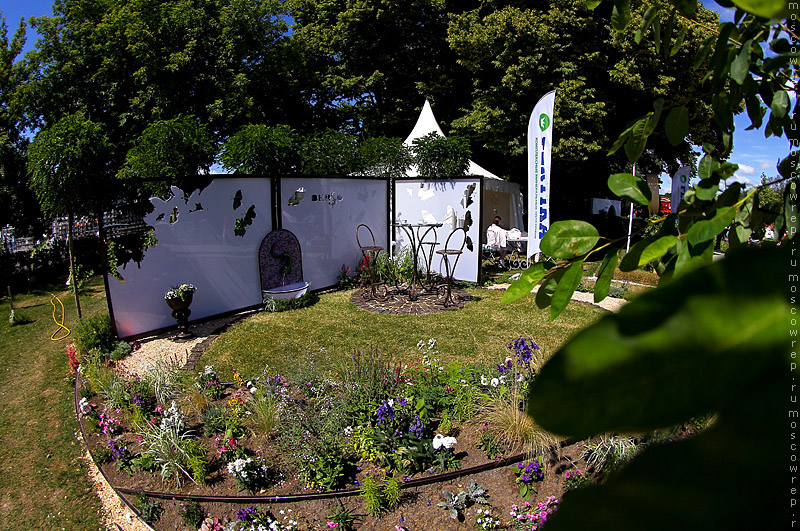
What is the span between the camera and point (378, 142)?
12.6 meters

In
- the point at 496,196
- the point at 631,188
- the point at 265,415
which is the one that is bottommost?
the point at 265,415

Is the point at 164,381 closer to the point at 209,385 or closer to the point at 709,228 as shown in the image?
the point at 209,385

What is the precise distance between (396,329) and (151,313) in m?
3.79

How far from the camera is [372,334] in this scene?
298 inches

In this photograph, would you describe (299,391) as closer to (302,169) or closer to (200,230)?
(200,230)

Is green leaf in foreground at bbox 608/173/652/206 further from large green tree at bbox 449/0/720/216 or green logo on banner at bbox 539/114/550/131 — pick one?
large green tree at bbox 449/0/720/216

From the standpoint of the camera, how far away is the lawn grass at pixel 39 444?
3961mm

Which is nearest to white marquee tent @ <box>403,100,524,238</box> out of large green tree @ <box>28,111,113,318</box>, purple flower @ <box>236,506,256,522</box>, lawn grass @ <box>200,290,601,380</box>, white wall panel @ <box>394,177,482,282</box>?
white wall panel @ <box>394,177,482,282</box>

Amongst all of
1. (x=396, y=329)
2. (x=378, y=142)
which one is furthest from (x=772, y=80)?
(x=378, y=142)

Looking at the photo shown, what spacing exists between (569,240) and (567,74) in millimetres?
16182

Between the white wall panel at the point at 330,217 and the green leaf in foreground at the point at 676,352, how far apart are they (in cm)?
956

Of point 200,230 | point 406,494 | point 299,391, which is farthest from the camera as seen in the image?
point 200,230

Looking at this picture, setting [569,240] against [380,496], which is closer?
[569,240]

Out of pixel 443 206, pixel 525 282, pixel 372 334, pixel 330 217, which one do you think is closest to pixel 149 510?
pixel 525 282
